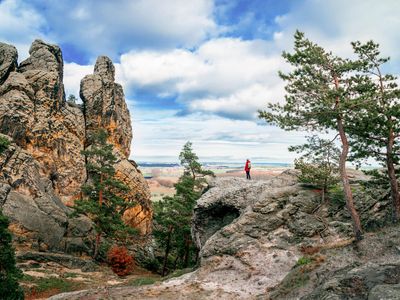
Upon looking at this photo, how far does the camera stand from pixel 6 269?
23.2 meters

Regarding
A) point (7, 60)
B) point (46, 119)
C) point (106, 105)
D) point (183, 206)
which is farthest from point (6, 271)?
point (106, 105)

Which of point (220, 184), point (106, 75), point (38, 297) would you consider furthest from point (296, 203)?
point (106, 75)

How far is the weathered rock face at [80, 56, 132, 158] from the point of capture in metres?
66.2

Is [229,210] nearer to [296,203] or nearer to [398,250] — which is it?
[296,203]

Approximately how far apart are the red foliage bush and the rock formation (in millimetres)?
5480

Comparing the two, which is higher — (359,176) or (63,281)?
(359,176)

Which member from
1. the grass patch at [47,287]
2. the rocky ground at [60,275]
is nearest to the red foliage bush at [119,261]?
the rocky ground at [60,275]

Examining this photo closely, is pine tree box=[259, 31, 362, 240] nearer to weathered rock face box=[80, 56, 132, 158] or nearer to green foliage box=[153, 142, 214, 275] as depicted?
green foliage box=[153, 142, 214, 275]

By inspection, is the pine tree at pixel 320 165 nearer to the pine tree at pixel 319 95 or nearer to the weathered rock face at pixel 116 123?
the pine tree at pixel 319 95

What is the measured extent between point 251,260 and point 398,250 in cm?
921

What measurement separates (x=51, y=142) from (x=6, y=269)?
37.5 m

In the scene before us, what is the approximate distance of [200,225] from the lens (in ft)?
103

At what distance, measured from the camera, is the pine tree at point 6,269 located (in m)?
22.0

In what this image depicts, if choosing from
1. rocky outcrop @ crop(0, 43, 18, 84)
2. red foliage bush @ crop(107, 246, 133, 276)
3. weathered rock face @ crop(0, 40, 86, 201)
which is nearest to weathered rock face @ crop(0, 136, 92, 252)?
red foliage bush @ crop(107, 246, 133, 276)
